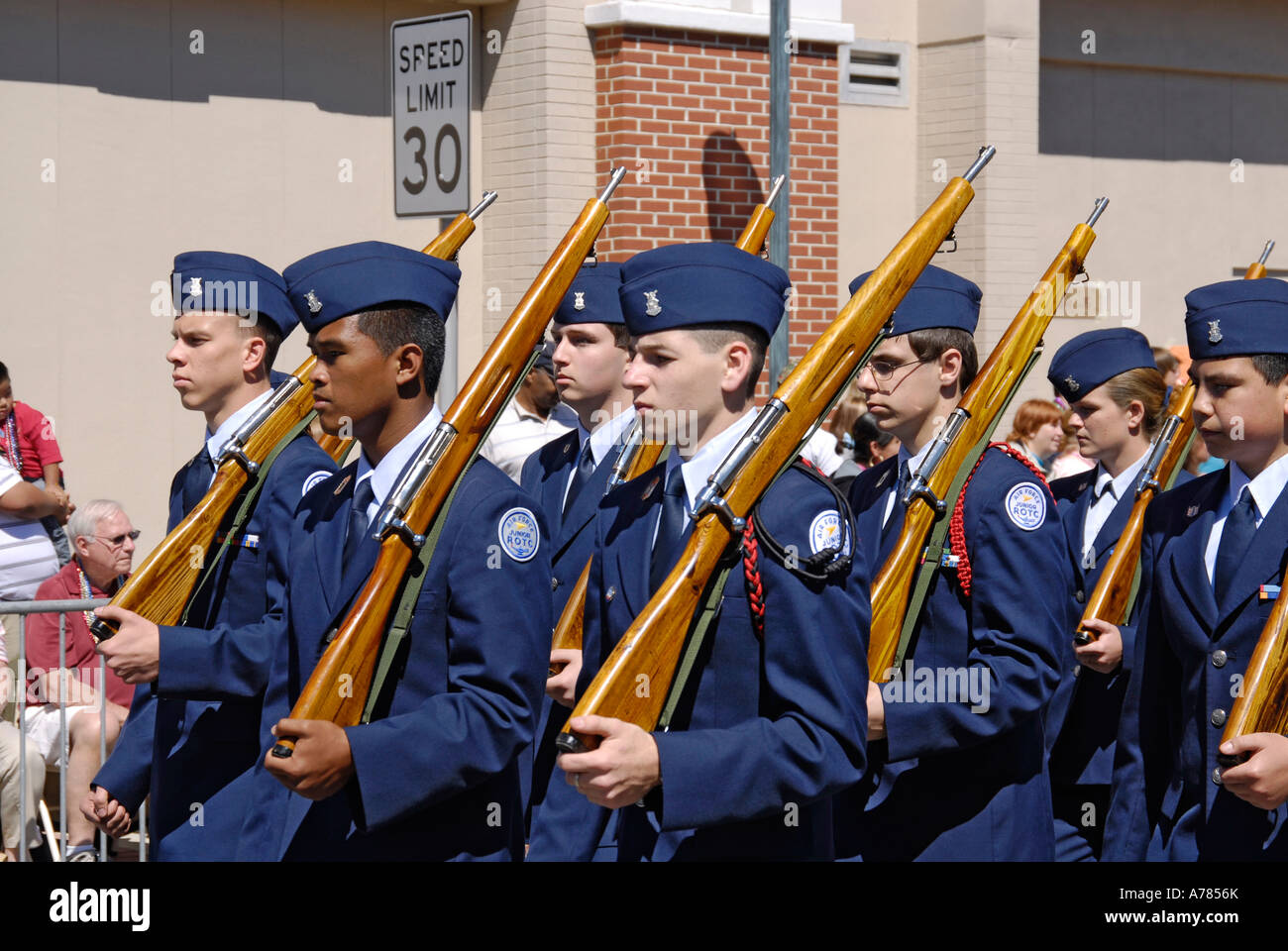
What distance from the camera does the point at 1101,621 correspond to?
529cm

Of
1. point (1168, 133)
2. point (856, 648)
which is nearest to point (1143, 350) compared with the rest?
point (856, 648)

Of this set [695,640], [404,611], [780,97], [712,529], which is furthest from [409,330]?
[780,97]

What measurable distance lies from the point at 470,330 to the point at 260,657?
6728 millimetres

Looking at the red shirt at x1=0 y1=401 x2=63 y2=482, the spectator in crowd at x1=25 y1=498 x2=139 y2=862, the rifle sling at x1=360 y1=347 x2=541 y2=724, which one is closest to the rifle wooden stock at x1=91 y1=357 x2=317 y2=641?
the rifle sling at x1=360 y1=347 x2=541 y2=724

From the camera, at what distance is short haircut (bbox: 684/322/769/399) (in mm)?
3396

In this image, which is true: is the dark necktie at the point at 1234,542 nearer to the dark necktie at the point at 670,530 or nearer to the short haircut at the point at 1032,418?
the dark necktie at the point at 670,530

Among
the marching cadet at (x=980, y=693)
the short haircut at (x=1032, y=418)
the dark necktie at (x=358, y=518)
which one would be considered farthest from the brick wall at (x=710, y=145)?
the dark necktie at (x=358, y=518)

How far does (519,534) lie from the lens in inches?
139

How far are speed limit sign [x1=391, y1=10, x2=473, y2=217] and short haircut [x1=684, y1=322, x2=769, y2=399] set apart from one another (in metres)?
2.83

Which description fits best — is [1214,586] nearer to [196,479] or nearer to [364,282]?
[364,282]

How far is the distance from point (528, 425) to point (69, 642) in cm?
221

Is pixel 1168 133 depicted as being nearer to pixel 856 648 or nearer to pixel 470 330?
pixel 470 330

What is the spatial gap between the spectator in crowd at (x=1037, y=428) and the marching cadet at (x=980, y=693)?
4.83m

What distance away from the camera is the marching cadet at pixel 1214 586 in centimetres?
388
